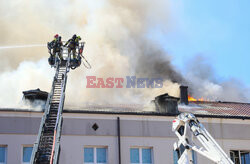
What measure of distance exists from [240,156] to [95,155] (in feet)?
23.5

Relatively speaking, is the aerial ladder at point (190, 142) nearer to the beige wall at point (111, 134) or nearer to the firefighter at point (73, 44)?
the beige wall at point (111, 134)

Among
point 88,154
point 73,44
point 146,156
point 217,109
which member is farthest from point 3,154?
point 217,109

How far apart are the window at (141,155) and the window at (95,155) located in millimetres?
1330

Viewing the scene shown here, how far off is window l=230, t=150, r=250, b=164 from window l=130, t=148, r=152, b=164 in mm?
4128

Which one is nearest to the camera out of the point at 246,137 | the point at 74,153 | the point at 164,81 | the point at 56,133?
the point at 56,133

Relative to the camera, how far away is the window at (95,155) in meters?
21.5

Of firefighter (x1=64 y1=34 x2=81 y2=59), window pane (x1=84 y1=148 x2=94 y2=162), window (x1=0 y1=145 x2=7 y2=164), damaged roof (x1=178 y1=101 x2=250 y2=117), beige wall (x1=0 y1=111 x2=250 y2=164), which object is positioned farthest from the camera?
damaged roof (x1=178 y1=101 x2=250 y2=117)

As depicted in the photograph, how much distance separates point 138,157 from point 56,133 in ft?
20.2

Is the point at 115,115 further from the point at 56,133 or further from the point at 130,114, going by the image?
the point at 56,133

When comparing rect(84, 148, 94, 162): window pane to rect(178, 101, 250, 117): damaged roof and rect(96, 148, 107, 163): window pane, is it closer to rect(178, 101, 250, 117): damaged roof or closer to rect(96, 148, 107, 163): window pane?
rect(96, 148, 107, 163): window pane

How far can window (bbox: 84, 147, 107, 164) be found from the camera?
21453 mm

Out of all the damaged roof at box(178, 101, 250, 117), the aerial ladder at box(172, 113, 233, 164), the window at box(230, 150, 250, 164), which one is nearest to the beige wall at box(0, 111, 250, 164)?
the window at box(230, 150, 250, 164)

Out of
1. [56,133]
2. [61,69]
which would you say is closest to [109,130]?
[61,69]

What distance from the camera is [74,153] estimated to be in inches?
824
